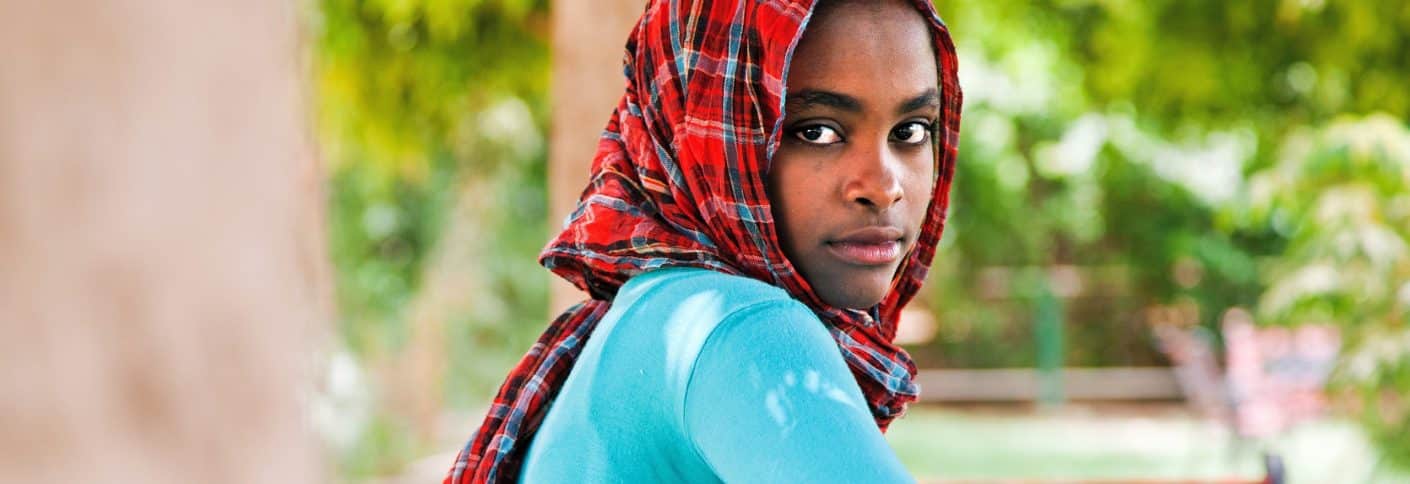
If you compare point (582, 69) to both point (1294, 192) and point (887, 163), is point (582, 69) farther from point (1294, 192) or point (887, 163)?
point (1294, 192)

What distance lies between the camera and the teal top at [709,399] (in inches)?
45.6

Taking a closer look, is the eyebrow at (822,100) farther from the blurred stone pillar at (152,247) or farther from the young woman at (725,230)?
the blurred stone pillar at (152,247)

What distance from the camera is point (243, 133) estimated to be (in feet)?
1.92

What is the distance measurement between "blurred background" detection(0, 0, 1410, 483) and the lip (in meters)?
0.46

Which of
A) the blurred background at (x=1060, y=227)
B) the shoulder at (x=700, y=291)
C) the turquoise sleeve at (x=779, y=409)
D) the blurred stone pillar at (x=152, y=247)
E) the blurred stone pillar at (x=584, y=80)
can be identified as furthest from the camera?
the blurred background at (x=1060, y=227)

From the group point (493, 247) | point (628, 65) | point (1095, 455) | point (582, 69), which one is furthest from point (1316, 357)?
point (628, 65)

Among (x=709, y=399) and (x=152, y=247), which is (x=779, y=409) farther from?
(x=152, y=247)

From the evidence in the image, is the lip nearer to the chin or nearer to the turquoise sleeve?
the chin

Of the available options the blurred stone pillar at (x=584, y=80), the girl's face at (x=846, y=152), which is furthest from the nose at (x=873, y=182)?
the blurred stone pillar at (x=584, y=80)

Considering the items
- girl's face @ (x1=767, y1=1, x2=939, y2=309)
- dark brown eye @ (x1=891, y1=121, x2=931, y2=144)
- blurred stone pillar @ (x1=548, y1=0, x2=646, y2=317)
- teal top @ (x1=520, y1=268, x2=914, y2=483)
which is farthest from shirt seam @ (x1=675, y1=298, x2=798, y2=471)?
blurred stone pillar @ (x1=548, y1=0, x2=646, y2=317)

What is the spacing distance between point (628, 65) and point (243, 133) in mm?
1039

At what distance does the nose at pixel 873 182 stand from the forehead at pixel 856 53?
59 millimetres

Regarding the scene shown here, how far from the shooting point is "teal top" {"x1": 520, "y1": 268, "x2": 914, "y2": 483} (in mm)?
1159

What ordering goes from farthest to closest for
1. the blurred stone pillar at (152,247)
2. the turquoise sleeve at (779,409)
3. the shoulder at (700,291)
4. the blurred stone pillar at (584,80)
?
the blurred stone pillar at (584,80), the shoulder at (700,291), the turquoise sleeve at (779,409), the blurred stone pillar at (152,247)
